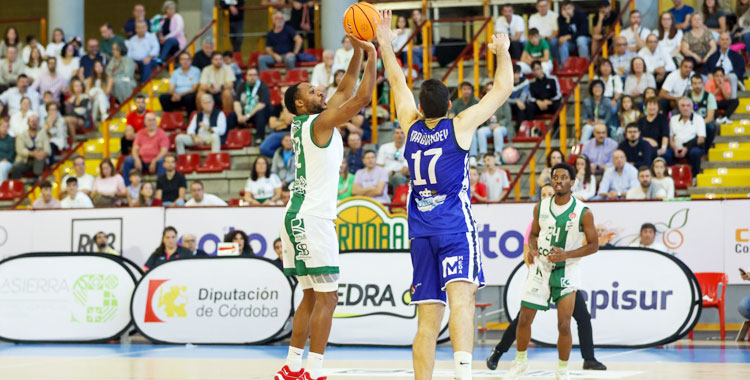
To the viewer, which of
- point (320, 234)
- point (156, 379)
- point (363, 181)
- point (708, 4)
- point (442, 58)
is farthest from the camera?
point (442, 58)

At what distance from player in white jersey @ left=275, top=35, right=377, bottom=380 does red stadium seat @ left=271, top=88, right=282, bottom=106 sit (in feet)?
42.3

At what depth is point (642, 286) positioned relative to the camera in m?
13.7

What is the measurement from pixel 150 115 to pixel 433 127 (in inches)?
569

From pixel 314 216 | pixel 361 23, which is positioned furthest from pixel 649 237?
pixel 361 23

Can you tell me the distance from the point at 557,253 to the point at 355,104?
9.50 feet

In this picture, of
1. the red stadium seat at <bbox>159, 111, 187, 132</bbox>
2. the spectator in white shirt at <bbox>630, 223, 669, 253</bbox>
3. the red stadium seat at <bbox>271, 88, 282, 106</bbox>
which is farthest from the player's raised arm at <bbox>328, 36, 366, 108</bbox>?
the red stadium seat at <bbox>159, 111, 187, 132</bbox>

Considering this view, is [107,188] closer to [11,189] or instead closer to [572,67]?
[11,189]

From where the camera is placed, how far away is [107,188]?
1991 cm

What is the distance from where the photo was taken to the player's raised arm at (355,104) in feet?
26.7

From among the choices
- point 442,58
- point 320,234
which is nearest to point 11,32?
point 442,58

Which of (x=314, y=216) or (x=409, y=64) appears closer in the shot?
(x=314, y=216)

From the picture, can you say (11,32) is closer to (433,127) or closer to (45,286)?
(45,286)

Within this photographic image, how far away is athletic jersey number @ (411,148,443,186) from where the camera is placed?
7.24 metres

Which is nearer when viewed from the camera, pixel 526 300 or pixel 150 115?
pixel 526 300
